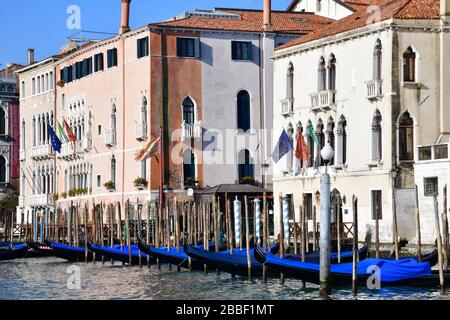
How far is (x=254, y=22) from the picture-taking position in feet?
130

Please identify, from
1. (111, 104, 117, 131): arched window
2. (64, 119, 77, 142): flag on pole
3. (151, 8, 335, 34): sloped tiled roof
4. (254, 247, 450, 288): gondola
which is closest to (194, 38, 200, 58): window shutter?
(151, 8, 335, 34): sloped tiled roof

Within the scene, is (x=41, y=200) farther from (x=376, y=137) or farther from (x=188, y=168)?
(x=376, y=137)

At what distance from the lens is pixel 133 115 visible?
3922 cm

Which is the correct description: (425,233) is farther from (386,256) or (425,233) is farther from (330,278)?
(330,278)

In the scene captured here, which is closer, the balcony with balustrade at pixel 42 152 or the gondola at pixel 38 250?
the gondola at pixel 38 250

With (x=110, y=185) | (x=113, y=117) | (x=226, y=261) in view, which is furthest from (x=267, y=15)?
(x=226, y=261)

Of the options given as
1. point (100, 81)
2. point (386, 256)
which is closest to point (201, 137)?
point (100, 81)

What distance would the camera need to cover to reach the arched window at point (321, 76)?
3244cm

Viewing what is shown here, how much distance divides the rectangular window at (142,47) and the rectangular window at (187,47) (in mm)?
925

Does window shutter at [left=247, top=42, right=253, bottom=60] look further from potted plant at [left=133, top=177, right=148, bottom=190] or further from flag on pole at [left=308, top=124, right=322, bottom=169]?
flag on pole at [left=308, top=124, right=322, bottom=169]

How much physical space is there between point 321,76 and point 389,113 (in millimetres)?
3284

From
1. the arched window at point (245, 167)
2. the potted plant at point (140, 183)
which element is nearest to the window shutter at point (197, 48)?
the arched window at point (245, 167)

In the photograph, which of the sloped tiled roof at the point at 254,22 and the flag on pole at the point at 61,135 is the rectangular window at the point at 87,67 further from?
the sloped tiled roof at the point at 254,22

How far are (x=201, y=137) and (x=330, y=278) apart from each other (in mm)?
17600
